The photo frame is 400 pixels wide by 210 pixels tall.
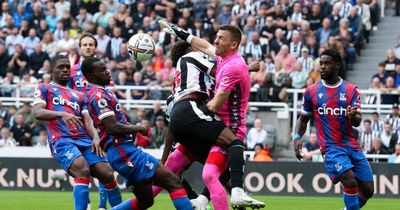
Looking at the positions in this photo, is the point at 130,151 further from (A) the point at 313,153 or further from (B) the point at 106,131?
(A) the point at 313,153

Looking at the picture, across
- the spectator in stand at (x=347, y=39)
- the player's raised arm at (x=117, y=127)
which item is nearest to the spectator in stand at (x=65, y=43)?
the spectator in stand at (x=347, y=39)

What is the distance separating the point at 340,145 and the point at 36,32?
18.4 metres

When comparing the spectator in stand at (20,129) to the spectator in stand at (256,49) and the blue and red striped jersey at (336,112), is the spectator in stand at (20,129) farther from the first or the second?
the blue and red striped jersey at (336,112)

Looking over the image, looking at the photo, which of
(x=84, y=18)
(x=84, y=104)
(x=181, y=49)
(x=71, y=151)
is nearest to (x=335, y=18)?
(x=84, y=18)

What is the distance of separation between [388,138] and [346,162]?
10770mm

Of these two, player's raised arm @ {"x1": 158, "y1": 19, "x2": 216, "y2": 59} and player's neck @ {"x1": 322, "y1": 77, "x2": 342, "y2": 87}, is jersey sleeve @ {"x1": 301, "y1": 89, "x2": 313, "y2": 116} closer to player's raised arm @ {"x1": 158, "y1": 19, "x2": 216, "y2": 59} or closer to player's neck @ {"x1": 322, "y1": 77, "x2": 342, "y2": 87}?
player's neck @ {"x1": 322, "y1": 77, "x2": 342, "y2": 87}

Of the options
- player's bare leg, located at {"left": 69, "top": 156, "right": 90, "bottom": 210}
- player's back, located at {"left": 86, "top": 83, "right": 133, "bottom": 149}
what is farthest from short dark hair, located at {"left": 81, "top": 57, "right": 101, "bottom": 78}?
player's bare leg, located at {"left": 69, "top": 156, "right": 90, "bottom": 210}

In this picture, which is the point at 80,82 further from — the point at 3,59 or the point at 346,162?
the point at 3,59

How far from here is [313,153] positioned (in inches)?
993

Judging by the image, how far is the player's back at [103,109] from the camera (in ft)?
44.5

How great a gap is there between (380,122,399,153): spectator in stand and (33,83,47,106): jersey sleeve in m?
12.6

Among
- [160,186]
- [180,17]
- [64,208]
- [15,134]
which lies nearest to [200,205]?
[160,186]

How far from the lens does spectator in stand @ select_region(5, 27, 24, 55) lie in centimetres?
3131

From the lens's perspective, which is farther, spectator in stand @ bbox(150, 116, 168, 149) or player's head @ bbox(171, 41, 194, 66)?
spectator in stand @ bbox(150, 116, 168, 149)
